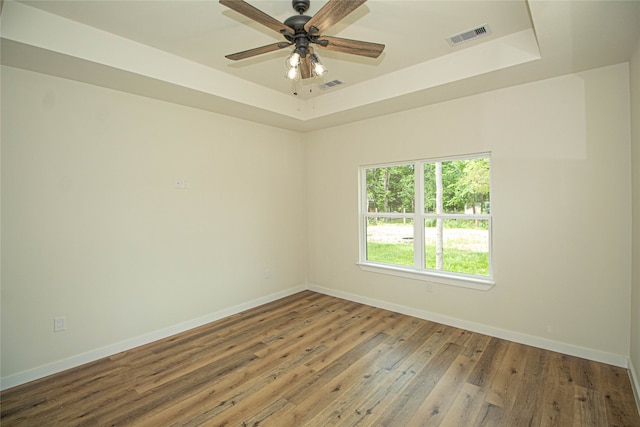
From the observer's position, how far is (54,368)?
2.74 meters

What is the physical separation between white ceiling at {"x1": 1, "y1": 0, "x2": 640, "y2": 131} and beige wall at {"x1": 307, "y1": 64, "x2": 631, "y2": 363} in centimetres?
24


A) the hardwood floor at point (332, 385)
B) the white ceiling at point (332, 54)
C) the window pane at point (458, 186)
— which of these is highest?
the white ceiling at point (332, 54)

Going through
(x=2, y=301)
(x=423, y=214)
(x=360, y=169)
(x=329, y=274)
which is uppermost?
(x=360, y=169)

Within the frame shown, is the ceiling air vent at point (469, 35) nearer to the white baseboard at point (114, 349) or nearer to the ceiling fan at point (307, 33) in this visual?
the ceiling fan at point (307, 33)

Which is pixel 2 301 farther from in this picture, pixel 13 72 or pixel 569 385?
pixel 569 385

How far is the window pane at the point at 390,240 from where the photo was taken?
13.4ft

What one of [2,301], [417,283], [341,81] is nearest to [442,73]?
[341,81]

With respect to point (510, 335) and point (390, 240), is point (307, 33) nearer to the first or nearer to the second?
point (390, 240)

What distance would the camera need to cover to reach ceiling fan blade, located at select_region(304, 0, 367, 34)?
1.66 metres

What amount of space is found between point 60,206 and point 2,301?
0.86 m

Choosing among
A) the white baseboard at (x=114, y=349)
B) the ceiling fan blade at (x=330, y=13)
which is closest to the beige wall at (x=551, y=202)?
the ceiling fan blade at (x=330, y=13)

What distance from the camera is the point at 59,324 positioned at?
2779 mm

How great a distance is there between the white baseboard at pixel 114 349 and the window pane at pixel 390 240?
5.80 feet

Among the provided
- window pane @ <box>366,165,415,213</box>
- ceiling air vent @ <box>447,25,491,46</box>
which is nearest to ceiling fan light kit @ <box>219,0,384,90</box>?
ceiling air vent @ <box>447,25,491,46</box>
